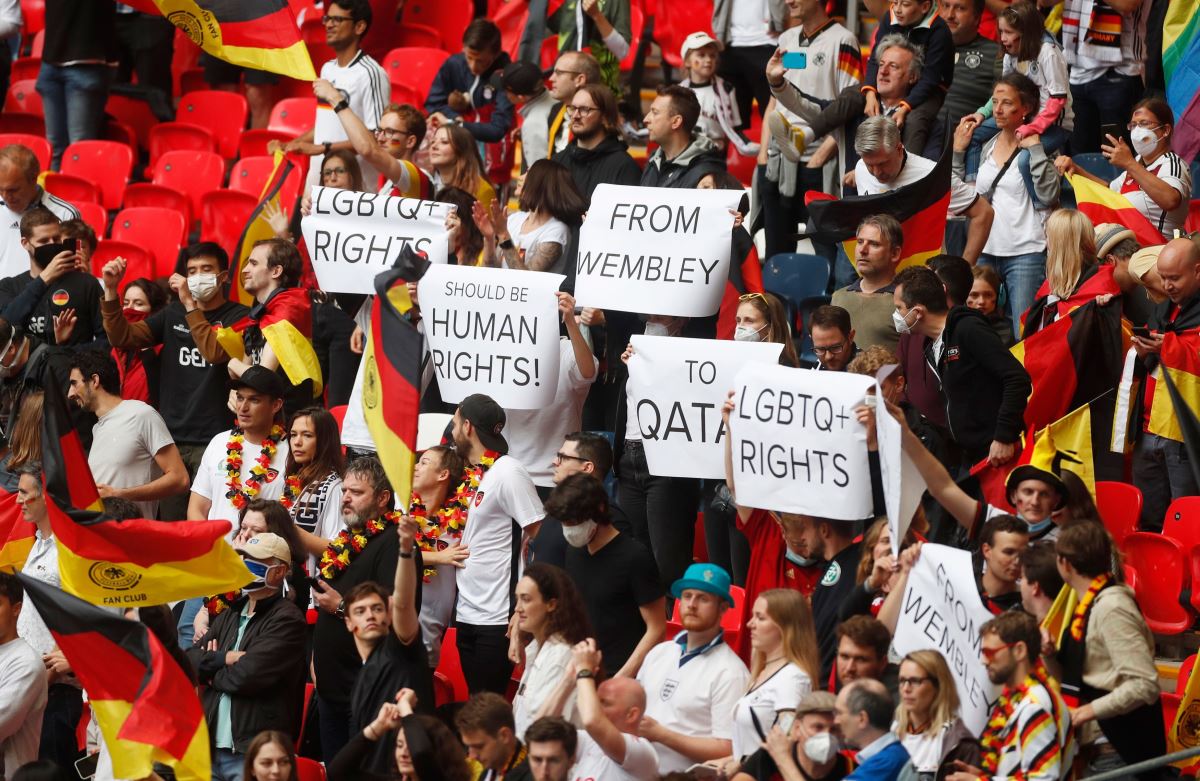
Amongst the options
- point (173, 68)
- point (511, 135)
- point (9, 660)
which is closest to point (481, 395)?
point (9, 660)

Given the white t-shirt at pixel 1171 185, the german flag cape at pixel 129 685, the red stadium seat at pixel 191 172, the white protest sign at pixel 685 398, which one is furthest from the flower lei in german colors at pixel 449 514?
the red stadium seat at pixel 191 172

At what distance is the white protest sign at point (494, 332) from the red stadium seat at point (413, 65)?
17.9 feet

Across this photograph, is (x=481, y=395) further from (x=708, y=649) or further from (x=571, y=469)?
(x=708, y=649)

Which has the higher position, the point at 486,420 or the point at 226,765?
the point at 486,420

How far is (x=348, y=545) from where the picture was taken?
28.0 ft

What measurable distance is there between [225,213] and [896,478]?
723cm

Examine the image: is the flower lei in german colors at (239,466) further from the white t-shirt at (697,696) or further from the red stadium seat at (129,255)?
the red stadium seat at (129,255)

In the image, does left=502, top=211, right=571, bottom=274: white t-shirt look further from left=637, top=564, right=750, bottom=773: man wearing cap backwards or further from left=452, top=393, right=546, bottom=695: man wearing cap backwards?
left=637, top=564, right=750, bottom=773: man wearing cap backwards

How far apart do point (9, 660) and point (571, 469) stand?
243 centimetres

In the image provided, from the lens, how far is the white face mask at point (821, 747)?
651 cm

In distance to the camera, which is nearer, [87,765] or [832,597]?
[832,597]

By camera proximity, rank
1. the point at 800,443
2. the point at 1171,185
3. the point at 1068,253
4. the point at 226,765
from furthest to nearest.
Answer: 1. the point at 1171,185
2. the point at 1068,253
3. the point at 226,765
4. the point at 800,443

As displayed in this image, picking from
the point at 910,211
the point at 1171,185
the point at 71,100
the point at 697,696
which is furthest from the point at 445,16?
the point at 697,696

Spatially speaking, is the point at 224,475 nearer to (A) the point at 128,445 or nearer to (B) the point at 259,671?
(A) the point at 128,445
